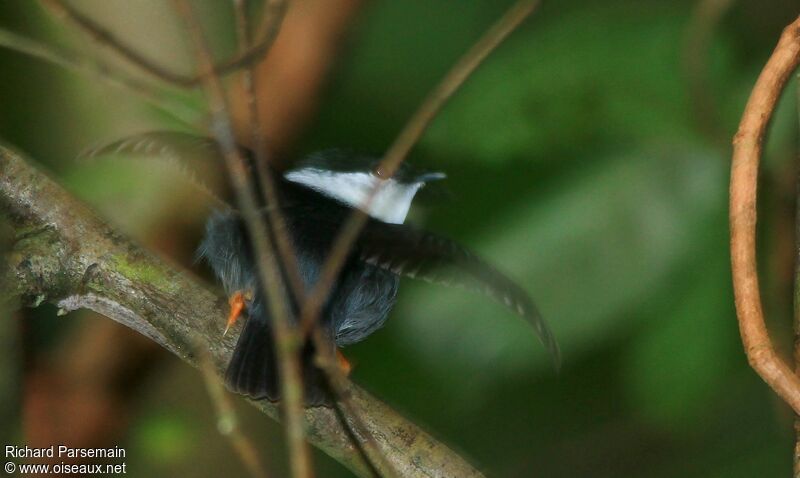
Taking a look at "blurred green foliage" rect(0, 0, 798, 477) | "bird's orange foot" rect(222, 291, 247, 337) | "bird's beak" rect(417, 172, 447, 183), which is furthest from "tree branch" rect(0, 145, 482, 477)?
"bird's beak" rect(417, 172, 447, 183)

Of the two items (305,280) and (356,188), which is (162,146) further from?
(356,188)

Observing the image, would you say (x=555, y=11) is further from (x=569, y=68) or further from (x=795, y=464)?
(x=795, y=464)

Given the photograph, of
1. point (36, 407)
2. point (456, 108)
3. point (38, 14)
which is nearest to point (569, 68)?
point (456, 108)

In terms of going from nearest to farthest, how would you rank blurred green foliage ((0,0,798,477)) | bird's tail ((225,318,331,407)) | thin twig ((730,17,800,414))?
thin twig ((730,17,800,414))
bird's tail ((225,318,331,407))
blurred green foliage ((0,0,798,477))

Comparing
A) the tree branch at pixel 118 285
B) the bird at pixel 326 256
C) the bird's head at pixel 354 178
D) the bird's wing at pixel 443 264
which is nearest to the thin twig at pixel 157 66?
the bird at pixel 326 256

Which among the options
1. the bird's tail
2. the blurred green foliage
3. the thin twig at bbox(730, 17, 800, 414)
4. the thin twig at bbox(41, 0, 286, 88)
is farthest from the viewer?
the blurred green foliage

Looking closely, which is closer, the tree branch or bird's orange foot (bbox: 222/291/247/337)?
the tree branch

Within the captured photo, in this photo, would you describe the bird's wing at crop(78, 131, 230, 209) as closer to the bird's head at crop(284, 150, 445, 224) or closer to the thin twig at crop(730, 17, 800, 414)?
the bird's head at crop(284, 150, 445, 224)

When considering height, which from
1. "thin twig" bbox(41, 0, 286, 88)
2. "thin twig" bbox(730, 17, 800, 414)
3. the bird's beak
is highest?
the bird's beak

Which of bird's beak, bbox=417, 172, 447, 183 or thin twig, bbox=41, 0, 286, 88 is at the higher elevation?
bird's beak, bbox=417, 172, 447, 183
